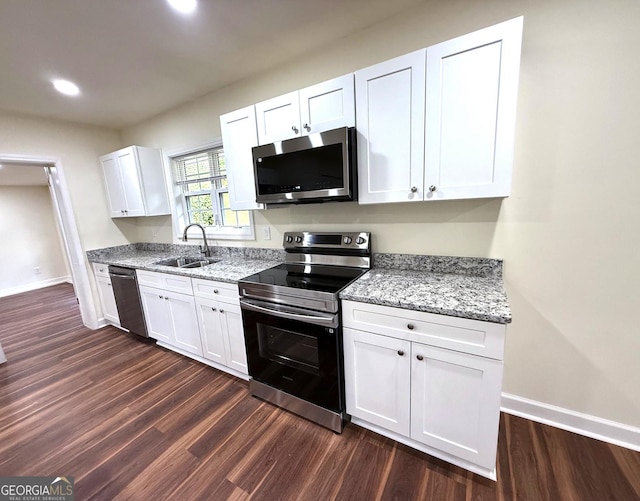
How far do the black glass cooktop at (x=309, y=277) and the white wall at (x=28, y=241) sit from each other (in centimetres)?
657

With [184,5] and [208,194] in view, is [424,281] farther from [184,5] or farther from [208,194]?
[208,194]

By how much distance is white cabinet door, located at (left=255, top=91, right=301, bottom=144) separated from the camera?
1.76 metres

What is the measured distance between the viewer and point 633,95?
123cm

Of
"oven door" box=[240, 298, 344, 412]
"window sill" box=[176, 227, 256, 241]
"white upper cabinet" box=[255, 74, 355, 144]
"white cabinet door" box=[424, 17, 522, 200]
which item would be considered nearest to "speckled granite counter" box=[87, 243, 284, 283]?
"window sill" box=[176, 227, 256, 241]

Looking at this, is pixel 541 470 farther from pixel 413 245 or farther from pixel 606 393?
pixel 413 245

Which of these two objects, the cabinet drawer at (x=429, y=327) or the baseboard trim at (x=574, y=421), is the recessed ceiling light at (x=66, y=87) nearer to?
the cabinet drawer at (x=429, y=327)

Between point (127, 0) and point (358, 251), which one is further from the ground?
point (127, 0)

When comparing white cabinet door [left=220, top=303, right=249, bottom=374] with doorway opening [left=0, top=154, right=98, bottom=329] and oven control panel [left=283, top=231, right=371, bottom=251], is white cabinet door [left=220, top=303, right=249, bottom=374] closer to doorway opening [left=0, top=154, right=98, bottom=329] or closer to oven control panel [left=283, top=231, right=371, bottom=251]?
oven control panel [left=283, top=231, right=371, bottom=251]

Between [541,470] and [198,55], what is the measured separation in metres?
3.37

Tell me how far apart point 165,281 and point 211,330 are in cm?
70

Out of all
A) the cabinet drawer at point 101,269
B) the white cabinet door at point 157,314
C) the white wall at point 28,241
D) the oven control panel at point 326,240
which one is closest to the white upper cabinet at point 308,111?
the oven control panel at point 326,240

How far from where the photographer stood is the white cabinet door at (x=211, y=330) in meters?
2.13

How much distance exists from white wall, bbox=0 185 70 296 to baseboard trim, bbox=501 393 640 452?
823 centimetres

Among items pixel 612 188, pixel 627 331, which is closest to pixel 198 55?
pixel 612 188
